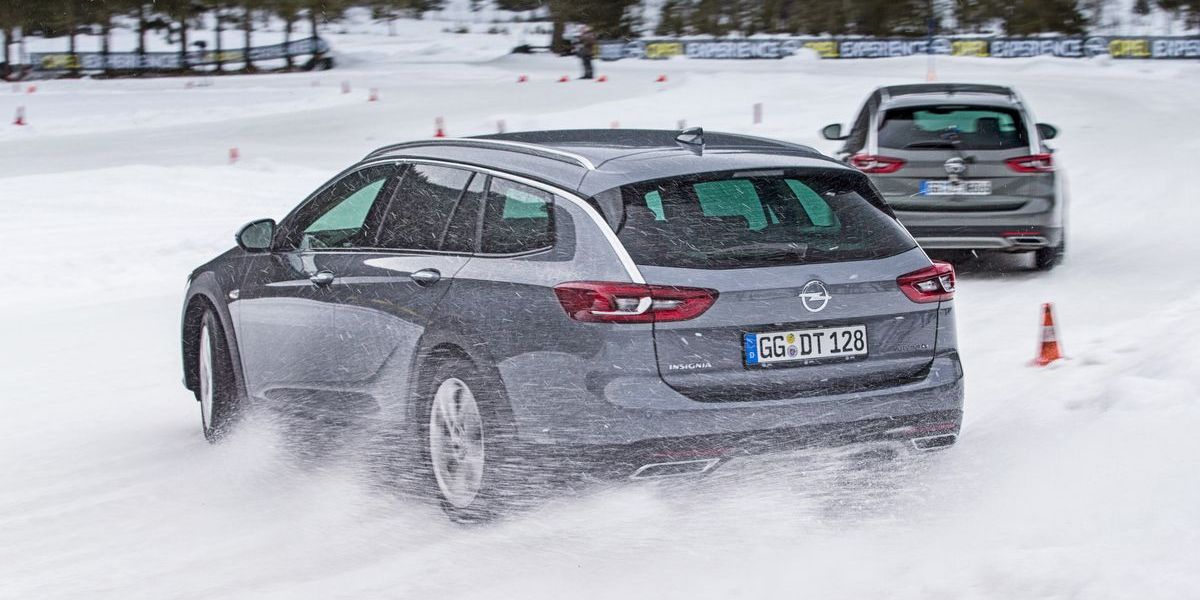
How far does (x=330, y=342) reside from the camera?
5.97m

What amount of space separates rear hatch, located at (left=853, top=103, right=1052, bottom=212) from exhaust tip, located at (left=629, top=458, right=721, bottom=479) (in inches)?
298

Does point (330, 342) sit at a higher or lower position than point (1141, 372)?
higher

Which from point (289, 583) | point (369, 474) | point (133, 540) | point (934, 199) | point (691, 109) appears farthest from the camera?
point (691, 109)

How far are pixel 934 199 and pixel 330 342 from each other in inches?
285

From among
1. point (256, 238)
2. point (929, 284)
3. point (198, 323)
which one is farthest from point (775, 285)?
point (198, 323)

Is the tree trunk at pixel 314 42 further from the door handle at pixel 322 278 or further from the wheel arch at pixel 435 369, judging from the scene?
the wheel arch at pixel 435 369

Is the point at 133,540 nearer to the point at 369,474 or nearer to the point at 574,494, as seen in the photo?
the point at 369,474

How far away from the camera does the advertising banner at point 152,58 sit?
7144cm

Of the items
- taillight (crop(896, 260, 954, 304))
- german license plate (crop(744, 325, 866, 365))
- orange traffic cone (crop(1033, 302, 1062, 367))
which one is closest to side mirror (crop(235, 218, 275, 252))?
german license plate (crop(744, 325, 866, 365))

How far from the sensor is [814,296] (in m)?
4.91

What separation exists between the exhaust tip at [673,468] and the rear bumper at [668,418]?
7 cm

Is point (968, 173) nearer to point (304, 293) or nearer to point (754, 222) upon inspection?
point (304, 293)

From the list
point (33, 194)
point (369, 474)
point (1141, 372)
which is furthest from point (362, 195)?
point (33, 194)

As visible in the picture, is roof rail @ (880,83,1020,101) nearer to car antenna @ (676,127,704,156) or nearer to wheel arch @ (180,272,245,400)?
wheel arch @ (180,272,245,400)
